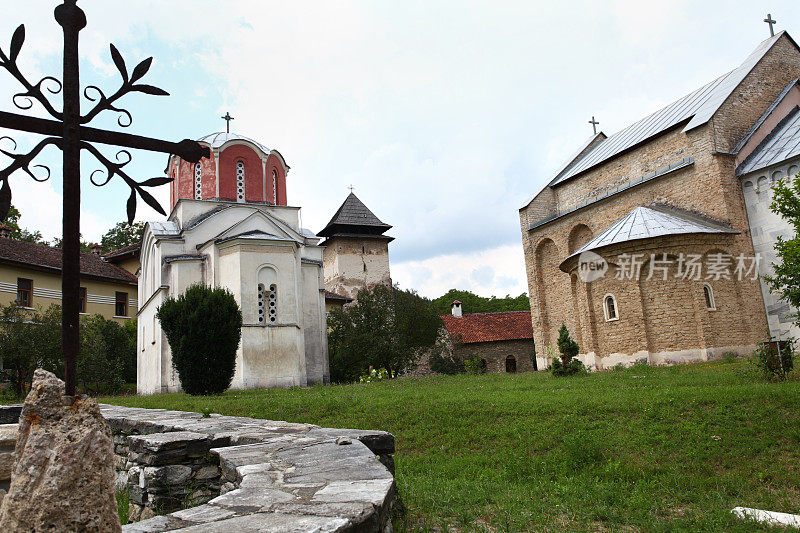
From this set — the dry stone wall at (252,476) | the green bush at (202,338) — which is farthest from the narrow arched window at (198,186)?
the dry stone wall at (252,476)

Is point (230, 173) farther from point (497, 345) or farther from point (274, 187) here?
point (497, 345)

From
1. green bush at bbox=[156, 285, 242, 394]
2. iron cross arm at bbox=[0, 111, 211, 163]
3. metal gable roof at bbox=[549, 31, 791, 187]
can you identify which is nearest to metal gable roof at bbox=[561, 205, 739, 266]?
metal gable roof at bbox=[549, 31, 791, 187]

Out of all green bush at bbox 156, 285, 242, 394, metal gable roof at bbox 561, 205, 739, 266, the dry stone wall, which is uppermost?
metal gable roof at bbox 561, 205, 739, 266

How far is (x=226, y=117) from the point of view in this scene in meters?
20.5

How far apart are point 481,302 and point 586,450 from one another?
54.1m

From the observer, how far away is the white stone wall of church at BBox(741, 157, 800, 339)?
15000mm

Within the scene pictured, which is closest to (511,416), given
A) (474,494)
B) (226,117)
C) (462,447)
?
(462,447)

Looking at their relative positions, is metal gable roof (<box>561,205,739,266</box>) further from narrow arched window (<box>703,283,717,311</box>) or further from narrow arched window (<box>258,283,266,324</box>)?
narrow arched window (<box>258,283,266,324</box>)

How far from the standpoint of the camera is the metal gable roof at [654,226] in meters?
14.7

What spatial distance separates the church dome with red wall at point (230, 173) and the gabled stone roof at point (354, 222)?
488 inches

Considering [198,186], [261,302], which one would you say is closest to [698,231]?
[261,302]

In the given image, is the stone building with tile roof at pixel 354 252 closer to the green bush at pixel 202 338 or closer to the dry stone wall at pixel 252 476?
the green bush at pixel 202 338

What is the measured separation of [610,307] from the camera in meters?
16.1

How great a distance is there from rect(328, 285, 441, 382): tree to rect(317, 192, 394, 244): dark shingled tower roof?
25.2 ft
